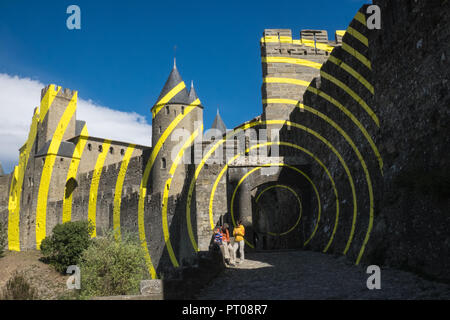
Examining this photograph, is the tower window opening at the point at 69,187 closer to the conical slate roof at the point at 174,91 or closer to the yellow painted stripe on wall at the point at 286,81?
the conical slate roof at the point at 174,91

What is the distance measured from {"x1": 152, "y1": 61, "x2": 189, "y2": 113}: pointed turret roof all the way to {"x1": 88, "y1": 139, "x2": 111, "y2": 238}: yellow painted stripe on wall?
809 cm

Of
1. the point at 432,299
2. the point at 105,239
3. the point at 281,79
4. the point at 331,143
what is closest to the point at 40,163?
the point at 105,239

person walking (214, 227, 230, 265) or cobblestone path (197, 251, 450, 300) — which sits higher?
person walking (214, 227, 230, 265)

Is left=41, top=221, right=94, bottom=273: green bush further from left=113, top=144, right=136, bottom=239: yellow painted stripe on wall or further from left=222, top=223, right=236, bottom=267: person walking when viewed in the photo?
left=222, top=223, right=236, bottom=267: person walking

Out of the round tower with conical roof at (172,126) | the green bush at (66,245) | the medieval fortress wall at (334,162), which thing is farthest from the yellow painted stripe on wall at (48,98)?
the green bush at (66,245)

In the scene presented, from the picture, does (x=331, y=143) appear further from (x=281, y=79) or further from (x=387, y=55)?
(x=281, y=79)

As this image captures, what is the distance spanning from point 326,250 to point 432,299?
5343 mm

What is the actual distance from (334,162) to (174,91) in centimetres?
2259

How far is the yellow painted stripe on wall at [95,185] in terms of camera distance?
30444mm

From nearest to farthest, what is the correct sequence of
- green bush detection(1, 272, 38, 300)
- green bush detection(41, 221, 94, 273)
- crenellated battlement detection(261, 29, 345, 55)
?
1. green bush detection(1, 272, 38, 300)
2. crenellated battlement detection(261, 29, 345, 55)
3. green bush detection(41, 221, 94, 273)

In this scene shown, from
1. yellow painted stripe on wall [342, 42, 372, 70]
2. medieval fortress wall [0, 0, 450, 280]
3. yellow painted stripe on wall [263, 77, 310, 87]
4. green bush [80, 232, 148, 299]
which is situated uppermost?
yellow painted stripe on wall [263, 77, 310, 87]

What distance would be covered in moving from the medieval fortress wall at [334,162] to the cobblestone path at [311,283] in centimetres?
32

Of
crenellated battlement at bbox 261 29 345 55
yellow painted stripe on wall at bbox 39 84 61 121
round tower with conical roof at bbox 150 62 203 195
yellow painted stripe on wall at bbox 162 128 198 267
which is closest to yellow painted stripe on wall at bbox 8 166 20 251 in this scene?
yellow painted stripe on wall at bbox 39 84 61 121

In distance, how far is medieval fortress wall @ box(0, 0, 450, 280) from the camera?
618 centimetres
